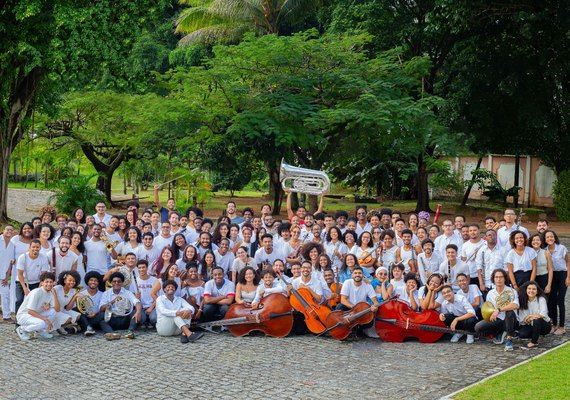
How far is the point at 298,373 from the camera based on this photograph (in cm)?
953

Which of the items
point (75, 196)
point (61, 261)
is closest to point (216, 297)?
point (61, 261)

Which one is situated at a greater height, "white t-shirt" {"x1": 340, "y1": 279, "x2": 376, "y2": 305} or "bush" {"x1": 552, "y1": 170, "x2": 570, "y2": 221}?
"bush" {"x1": 552, "y1": 170, "x2": 570, "y2": 221}

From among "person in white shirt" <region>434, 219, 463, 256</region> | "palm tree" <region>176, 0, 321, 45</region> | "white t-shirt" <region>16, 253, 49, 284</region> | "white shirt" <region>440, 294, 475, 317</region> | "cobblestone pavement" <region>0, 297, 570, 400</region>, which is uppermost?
"palm tree" <region>176, 0, 321, 45</region>

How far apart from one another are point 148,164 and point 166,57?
6825mm

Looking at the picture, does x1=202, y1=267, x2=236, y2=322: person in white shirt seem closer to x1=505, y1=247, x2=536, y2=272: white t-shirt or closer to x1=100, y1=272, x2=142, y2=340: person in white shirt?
x1=100, y1=272, x2=142, y2=340: person in white shirt

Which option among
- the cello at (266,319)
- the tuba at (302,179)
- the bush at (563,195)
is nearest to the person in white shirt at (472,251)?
the cello at (266,319)

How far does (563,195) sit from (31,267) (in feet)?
70.1

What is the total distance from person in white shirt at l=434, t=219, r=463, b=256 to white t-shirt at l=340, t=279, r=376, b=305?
→ 1674 millimetres

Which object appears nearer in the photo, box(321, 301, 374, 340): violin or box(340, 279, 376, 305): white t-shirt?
box(321, 301, 374, 340): violin

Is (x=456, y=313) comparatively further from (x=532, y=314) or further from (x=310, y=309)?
(x=310, y=309)

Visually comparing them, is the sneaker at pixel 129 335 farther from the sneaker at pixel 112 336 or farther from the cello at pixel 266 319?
the cello at pixel 266 319

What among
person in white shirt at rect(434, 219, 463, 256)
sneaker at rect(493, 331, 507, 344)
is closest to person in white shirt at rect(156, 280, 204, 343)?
person in white shirt at rect(434, 219, 463, 256)

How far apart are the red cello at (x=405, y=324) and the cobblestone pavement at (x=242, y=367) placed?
0.56ft

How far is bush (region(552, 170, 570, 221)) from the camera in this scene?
27.9 m
